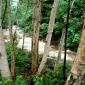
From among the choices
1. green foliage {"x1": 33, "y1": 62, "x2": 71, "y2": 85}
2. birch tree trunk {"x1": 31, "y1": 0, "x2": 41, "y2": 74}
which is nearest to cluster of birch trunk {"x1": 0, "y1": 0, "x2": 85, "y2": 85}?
birch tree trunk {"x1": 31, "y1": 0, "x2": 41, "y2": 74}

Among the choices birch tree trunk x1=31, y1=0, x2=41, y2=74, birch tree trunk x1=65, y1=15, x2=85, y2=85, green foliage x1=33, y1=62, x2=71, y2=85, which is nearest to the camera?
birch tree trunk x1=65, y1=15, x2=85, y2=85

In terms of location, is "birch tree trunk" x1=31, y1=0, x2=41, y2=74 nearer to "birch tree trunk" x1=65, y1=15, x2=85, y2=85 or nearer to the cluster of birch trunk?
the cluster of birch trunk

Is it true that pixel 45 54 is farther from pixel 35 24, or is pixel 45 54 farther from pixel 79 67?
pixel 79 67

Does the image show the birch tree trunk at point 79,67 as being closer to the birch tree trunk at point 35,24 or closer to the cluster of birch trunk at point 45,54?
the cluster of birch trunk at point 45,54

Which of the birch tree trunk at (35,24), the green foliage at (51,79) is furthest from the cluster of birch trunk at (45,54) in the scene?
the green foliage at (51,79)

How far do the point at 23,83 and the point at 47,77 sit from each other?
59 cm

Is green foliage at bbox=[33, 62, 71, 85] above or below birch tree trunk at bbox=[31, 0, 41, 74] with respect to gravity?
below

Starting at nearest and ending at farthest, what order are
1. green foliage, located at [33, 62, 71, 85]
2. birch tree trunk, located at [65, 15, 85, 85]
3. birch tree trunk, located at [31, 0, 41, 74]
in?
birch tree trunk, located at [65, 15, 85, 85] → green foliage, located at [33, 62, 71, 85] → birch tree trunk, located at [31, 0, 41, 74]

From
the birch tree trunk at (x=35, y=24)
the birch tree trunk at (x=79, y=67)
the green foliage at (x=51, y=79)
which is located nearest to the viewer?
the birch tree trunk at (x=79, y=67)

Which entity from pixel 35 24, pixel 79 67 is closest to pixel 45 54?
pixel 35 24

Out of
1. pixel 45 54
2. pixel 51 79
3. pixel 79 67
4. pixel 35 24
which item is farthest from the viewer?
pixel 35 24

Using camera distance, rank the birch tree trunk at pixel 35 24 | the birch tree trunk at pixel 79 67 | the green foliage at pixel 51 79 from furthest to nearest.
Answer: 1. the birch tree trunk at pixel 35 24
2. the green foliage at pixel 51 79
3. the birch tree trunk at pixel 79 67

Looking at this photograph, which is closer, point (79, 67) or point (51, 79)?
point (79, 67)

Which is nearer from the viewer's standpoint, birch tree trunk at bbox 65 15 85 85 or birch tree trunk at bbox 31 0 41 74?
birch tree trunk at bbox 65 15 85 85
